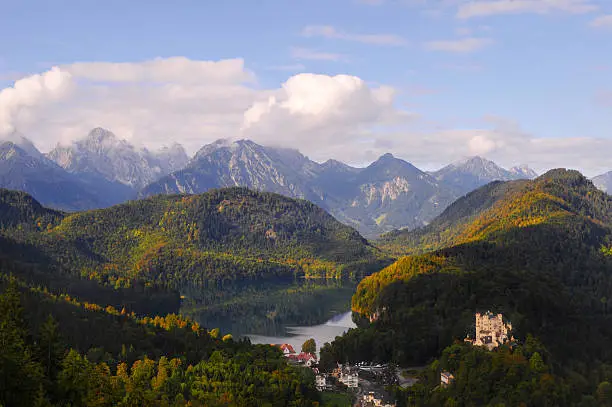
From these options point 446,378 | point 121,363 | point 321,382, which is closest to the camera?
point 121,363

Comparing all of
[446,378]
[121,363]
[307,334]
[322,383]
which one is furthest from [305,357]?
[307,334]

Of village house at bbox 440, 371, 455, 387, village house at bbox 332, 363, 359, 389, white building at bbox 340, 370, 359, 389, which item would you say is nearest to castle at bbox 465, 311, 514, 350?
village house at bbox 440, 371, 455, 387

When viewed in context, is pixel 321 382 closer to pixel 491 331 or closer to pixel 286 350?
pixel 286 350

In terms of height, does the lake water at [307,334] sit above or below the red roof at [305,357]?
below

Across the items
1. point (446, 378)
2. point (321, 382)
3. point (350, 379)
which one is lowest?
point (321, 382)

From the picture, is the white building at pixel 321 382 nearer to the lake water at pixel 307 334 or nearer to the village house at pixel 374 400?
the village house at pixel 374 400

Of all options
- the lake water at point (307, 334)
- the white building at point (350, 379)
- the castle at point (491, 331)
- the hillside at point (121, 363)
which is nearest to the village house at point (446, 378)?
the white building at point (350, 379)
